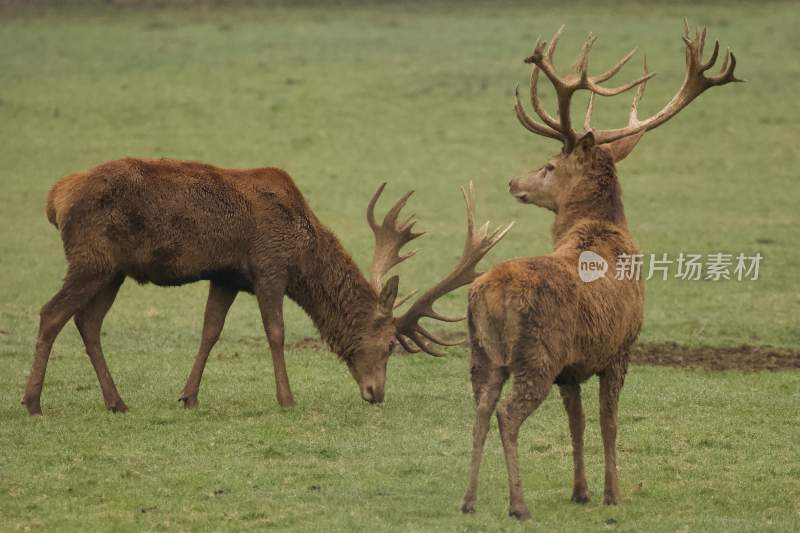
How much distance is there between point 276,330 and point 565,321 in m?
4.19

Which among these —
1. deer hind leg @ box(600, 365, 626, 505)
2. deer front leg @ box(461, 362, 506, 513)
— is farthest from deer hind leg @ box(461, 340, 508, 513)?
deer hind leg @ box(600, 365, 626, 505)

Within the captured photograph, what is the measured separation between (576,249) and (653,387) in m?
4.00

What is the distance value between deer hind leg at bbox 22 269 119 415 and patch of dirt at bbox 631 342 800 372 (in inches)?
217

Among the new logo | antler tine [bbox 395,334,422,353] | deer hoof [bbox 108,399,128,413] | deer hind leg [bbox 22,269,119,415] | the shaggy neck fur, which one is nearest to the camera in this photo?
the new logo

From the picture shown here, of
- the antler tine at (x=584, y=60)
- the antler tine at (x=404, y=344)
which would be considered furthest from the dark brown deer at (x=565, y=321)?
the antler tine at (x=404, y=344)

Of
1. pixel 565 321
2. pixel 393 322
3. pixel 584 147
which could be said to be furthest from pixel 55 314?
pixel 565 321

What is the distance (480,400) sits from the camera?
845 cm

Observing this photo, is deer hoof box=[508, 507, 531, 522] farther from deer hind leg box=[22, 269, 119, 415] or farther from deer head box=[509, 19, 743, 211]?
deer hind leg box=[22, 269, 119, 415]

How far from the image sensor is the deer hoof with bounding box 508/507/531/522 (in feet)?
27.6

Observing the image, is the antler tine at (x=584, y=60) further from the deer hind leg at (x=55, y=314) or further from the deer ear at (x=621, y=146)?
the deer hind leg at (x=55, y=314)

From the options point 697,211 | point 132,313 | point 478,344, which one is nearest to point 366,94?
point 697,211

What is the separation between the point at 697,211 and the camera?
22656 mm

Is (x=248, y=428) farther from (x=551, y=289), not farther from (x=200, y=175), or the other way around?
(x=551, y=289)

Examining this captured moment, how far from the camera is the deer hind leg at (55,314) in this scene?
11.3 m
